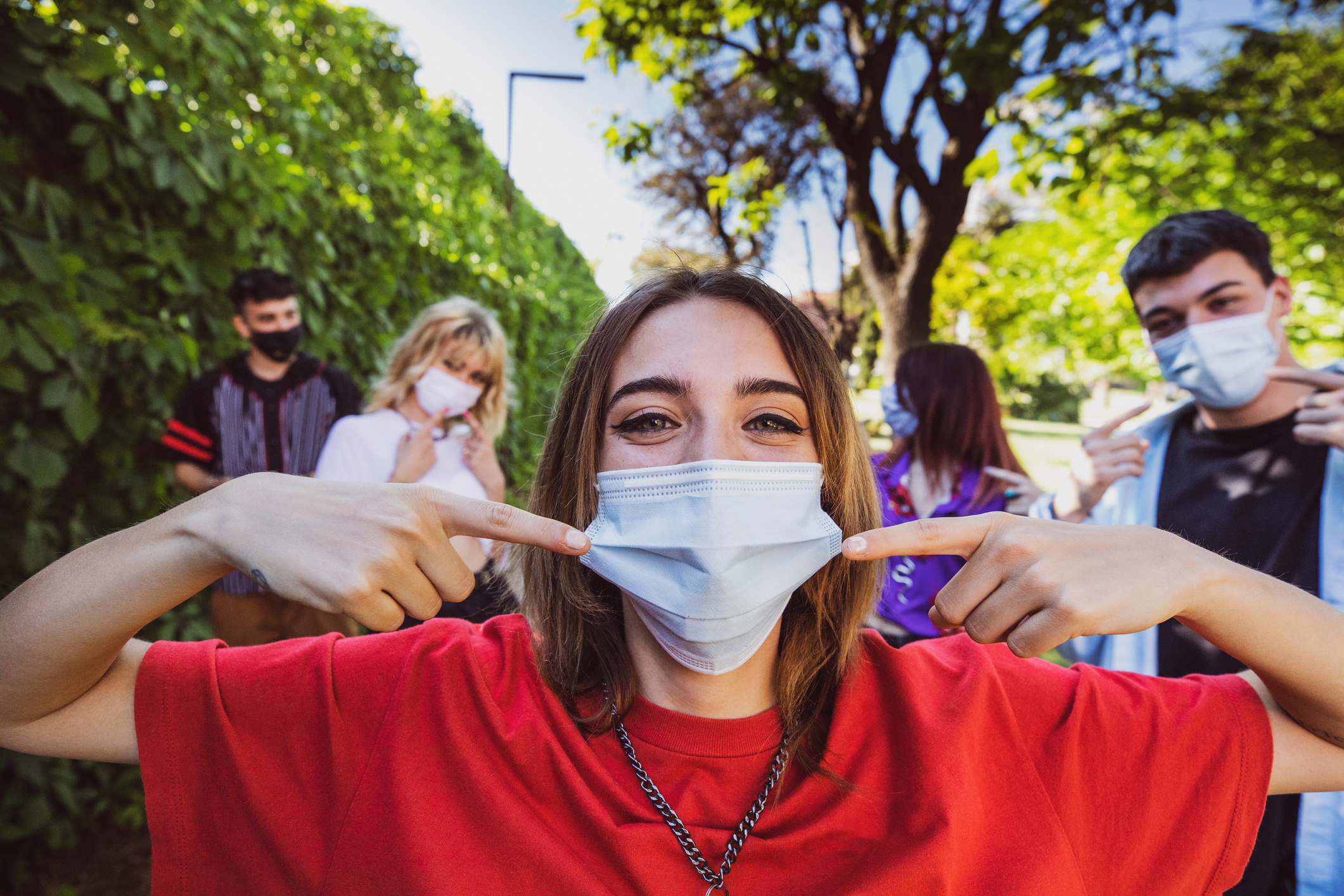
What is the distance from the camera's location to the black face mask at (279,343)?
117 inches

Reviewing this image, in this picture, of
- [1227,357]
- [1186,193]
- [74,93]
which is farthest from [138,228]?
[1186,193]

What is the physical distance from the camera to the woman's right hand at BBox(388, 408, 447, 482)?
2971mm

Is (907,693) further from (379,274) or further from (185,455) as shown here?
(379,274)

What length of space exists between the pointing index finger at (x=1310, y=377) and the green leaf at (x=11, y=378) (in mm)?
3796

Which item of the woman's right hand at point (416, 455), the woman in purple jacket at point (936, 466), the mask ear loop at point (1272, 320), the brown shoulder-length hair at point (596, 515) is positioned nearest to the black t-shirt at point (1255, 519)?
the mask ear loop at point (1272, 320)

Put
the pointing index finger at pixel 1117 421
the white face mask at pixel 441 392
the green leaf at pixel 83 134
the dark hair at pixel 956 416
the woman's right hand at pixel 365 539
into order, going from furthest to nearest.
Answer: the white face mask at pixel 441 392
the dark hair at pixel 956 416
the pointing index finger at pixel 1117 421
the green leaf at pixel 83 134
the woman's right hand at pixel 365 539

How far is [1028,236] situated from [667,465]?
1161 cm

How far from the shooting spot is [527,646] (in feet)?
4.44

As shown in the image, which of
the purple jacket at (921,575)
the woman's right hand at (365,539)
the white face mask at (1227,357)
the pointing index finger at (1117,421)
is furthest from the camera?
the purple jacket at (921,575)

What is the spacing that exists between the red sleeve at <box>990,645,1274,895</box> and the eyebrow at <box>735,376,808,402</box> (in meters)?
0.77

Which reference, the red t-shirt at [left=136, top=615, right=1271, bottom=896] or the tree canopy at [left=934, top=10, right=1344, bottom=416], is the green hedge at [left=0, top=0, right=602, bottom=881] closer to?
the red t-shirt at [left=136, top=615, right=1271, bottom=896]

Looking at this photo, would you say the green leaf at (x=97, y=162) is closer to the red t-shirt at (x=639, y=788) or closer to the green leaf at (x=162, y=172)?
the green leaf at (x=162, y=172)

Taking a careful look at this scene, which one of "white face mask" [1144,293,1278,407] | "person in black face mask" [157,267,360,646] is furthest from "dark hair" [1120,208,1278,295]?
"person in black face mask" [157,267,360,646]

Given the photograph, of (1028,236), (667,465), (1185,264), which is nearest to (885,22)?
(1185,264)
